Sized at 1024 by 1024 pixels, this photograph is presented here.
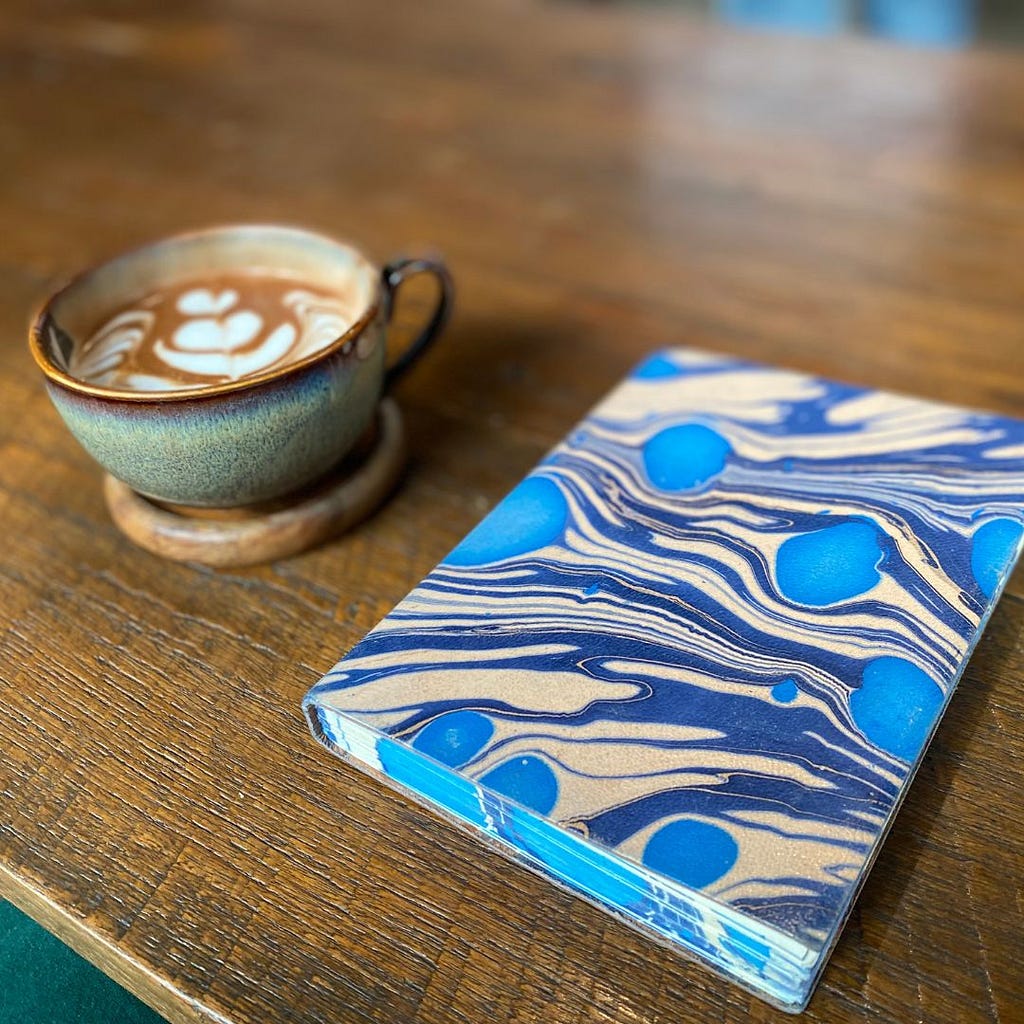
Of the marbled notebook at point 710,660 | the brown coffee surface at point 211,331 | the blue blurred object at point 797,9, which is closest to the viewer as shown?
the marbled notebook at point 710,660

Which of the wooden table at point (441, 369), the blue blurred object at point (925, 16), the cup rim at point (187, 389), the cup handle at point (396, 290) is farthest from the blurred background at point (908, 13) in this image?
the cup rim at point (187, 389)

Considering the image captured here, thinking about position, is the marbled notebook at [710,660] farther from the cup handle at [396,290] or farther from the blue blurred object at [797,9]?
the blue blurred object at [797,9]

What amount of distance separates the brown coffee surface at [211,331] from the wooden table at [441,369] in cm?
9

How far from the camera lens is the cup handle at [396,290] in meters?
0.50

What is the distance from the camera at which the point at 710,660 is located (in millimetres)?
367

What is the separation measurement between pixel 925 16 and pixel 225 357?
2387 millimetres

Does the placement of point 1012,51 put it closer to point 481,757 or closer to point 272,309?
point 272,309

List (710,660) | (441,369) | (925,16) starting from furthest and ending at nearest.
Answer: (925,16) → (441,369) → (710,660)

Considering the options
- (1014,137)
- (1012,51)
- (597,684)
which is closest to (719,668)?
(597,684)

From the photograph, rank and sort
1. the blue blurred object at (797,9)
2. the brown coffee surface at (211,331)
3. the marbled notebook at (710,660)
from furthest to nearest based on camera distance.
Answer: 1. the blue blurred object at (797,9)
2. the brown coffee surface at (211,331)
3. the marbled notebook at (710,660)

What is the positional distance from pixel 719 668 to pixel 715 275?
407mm

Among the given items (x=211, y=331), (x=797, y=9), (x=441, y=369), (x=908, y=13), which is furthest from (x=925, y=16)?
(x=211, y=331)

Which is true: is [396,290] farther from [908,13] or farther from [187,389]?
[908,13]

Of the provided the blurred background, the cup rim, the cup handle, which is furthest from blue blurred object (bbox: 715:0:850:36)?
the cup rim
